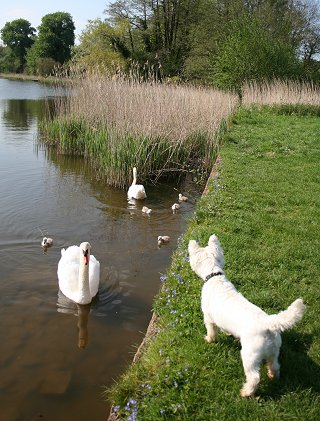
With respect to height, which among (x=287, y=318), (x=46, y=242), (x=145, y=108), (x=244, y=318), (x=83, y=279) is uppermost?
(x=145, y=108)

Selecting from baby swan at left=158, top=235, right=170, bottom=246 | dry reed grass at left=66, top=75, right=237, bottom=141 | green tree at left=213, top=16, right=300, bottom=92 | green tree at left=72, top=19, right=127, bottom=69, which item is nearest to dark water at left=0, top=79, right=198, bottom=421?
baby swan at left=158, top=235, right=170, bottom=246

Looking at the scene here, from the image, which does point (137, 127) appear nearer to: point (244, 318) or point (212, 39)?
point (244, 318)

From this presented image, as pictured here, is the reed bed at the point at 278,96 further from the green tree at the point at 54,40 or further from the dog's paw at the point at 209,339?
the green tree at the point at 54,40

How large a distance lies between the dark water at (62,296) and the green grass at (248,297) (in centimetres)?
62

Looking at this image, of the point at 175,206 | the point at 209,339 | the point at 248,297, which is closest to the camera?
the point at 209,339

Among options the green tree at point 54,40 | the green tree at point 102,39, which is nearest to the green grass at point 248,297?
the green tree at point 102,39

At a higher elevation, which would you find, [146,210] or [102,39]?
[102,39]

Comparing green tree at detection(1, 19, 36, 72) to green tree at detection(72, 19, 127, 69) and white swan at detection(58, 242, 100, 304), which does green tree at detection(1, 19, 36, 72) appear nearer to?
green tree at detection(72, 19, 127, 69)

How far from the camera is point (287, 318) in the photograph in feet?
10.3

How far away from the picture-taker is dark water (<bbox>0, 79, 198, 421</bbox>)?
430 centimetres

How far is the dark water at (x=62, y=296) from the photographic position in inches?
169

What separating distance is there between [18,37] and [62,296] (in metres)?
108

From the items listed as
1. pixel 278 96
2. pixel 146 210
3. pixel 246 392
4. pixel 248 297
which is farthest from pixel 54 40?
pixel 246 392

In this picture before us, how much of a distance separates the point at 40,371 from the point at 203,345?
189 centimetres
